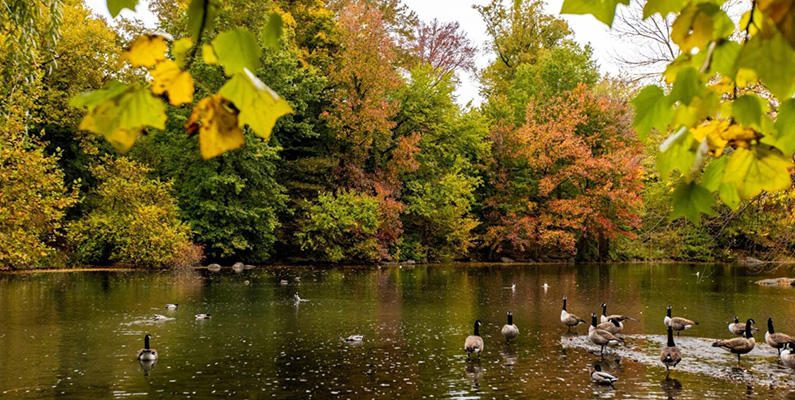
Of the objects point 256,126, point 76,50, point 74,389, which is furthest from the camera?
point 76,50

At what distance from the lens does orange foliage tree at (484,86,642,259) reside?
40094 mm

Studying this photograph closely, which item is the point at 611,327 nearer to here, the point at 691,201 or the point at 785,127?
the point at 691,201

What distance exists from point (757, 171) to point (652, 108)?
0.84 ft

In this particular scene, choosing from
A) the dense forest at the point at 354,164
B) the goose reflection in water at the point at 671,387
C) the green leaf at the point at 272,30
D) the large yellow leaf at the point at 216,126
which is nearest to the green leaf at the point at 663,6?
the green leaf at the point at 272,30

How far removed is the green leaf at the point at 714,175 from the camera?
159 cm

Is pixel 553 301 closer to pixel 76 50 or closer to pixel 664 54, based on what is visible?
pixel 664 54

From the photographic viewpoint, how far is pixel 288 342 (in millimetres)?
15094

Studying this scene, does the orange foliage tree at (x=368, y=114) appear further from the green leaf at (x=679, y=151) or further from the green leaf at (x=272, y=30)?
the green leaf at (x=272, y=30)

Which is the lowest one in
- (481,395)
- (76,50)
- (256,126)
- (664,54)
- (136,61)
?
(481,395)

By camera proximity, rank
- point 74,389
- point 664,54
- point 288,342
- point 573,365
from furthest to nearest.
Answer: point 664,54 < point 288,342 < point 573,365 < point 74,389

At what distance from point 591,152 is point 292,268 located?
19.0 m

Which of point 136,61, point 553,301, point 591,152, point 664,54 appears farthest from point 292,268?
point 136,61

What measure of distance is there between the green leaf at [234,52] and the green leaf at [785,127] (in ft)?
3.56

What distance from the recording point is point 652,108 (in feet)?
5.05
